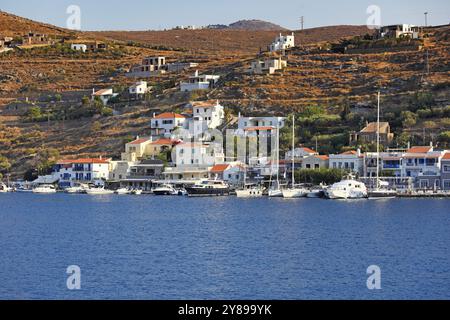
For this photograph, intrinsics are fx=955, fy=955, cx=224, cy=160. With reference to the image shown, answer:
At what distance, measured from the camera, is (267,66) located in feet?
368

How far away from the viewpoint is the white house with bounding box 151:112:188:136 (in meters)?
98.1

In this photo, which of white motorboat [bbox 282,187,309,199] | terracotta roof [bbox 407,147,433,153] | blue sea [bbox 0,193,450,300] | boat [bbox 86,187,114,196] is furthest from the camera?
boat [bbox 86,187,114,196]

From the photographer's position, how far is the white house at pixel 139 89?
115194 mm

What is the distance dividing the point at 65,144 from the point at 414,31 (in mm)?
49277

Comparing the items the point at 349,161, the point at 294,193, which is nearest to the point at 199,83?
the point at 349,161

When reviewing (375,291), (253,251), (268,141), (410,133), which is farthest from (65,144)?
(375,291)

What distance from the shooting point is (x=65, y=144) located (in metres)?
102

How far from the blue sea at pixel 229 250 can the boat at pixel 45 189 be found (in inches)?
823

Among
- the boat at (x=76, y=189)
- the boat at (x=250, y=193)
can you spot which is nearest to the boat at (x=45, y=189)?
the boat at (x=76, y=189)

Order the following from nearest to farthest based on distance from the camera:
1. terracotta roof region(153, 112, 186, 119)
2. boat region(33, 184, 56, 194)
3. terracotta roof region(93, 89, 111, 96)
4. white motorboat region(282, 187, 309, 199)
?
white motorboat region(282, 187, 309, 199)
boat region(33, 184, 56, 194)
terracotta roof region(153, 112, 186, 119)
terracotta roof region(93, 89, 111, 96)

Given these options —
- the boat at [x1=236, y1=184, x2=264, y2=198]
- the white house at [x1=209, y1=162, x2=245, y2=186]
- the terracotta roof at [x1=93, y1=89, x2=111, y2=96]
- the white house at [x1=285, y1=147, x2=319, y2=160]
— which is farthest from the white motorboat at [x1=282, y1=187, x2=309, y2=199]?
the terracotta roof at [x1=93, y1=89, x2=111, y2=96]

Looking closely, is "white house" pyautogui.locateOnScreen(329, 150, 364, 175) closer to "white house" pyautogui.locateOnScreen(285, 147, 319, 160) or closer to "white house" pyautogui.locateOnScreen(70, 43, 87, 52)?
"white house" pyautogui.locateOnScreen(285, 147, 319, 160)

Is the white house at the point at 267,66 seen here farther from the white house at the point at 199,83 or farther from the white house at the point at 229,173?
the white house at the point at 229,173

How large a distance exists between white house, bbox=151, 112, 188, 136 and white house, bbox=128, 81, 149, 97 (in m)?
15.8
